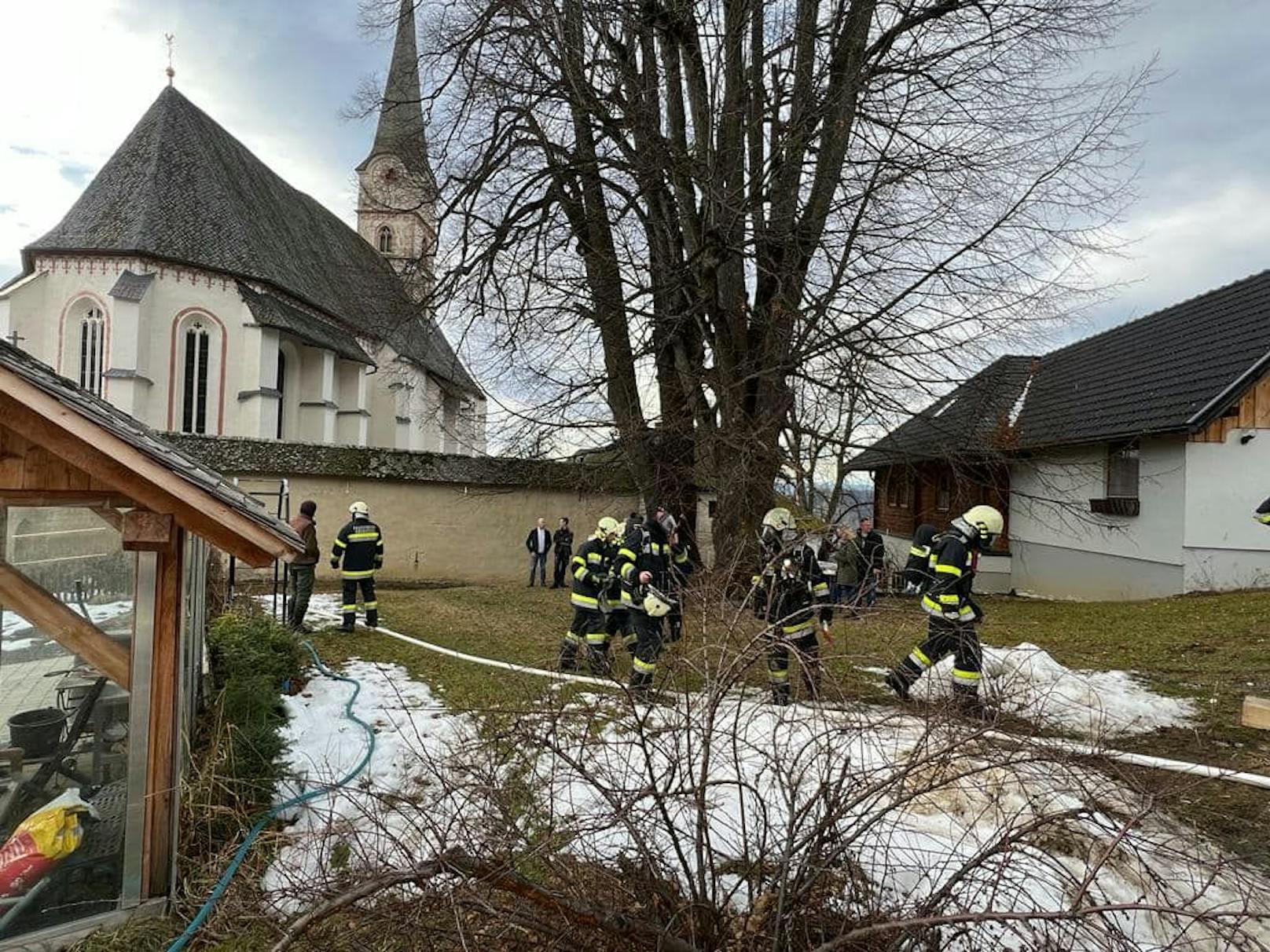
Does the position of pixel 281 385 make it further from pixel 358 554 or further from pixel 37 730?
pixel 37 730

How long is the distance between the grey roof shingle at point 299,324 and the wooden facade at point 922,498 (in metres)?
18.7

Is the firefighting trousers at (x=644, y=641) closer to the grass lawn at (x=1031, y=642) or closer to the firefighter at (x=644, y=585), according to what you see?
the firefighter at (x=644, y=585)

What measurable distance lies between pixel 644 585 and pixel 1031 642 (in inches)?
213

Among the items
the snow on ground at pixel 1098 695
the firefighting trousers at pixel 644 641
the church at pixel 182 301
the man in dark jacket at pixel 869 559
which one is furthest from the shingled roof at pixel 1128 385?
the church at pixel 182 301

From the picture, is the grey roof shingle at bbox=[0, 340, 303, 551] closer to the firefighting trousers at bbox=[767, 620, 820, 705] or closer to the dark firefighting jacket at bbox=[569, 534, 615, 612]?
the firefighting trousers at bbox=[767, 620, 820, 705]

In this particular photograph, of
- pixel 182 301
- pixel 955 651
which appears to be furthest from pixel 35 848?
pixel 182 301

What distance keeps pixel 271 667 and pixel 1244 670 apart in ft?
30.9

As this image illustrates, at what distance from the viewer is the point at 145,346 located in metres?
21.9

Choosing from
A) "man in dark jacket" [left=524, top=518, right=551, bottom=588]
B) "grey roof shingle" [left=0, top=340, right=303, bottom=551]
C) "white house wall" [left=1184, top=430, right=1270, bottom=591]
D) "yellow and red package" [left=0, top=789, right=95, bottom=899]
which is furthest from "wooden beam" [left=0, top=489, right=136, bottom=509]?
"white house wall" [left=1184, top=430, right=1270, bottom=591]

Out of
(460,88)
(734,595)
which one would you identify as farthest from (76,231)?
(734,595)

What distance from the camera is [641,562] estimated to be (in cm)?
716

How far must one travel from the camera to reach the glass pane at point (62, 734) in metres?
3.35

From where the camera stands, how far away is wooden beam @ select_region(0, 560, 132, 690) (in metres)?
3.44

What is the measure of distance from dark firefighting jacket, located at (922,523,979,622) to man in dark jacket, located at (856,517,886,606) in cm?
44
